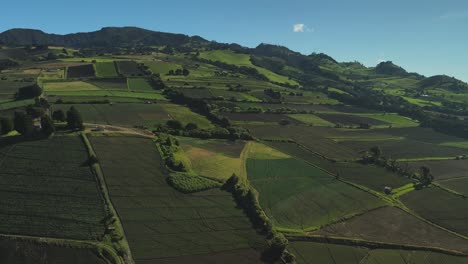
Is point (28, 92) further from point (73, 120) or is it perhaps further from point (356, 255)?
point (356, 255)

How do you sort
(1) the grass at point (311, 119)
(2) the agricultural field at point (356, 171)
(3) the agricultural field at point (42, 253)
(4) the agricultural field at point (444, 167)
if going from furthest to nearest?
(1) the grass at point (311, 119) < (4) the agricultural field at point (444, 167) < (2) the agricultural field at point (356, 171) < (3) the agricultural field at point (42, 253)

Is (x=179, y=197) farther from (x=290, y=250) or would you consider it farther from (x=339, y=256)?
(x=339, y=256)

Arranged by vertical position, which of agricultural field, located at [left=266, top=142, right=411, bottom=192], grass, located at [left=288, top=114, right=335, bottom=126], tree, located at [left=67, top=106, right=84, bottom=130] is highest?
tree, located at [left=67, top=106, right=84, bottom=130]

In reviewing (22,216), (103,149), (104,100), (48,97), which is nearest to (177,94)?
(104,100)

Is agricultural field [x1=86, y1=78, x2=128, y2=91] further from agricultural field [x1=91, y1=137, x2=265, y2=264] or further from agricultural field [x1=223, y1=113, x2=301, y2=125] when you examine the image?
agricultural field [x1=91, y1=137, x2=265, y2=264]

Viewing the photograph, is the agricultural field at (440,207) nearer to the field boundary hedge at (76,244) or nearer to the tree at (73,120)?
the field boundary hedge at (76,244)

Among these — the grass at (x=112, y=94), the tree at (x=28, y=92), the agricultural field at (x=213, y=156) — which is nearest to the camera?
the agricultural field at (x=213, y=156)

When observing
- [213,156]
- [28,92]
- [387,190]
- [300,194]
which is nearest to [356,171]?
[387,190]

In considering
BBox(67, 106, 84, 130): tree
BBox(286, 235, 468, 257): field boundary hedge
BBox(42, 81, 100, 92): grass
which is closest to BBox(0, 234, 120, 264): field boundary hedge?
BBox(286, 235, 468, 257): field boundary hedge

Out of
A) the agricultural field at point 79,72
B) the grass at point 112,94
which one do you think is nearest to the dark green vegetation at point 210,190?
the grass at point 112,94
